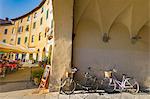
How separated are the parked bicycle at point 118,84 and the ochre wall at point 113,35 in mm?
606

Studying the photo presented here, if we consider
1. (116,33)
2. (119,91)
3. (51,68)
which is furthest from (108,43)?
(51,68)

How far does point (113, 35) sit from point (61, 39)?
9.55ft

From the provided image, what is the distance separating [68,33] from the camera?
21.7 feet

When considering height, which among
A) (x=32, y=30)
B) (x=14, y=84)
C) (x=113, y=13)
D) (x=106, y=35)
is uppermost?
(x=32, y=30)

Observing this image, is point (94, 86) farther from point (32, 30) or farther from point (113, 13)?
point (32, 30)

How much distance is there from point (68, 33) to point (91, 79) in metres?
2.38

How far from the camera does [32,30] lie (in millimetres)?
27812

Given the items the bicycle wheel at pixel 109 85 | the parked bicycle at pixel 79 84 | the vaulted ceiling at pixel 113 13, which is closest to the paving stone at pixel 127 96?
the bicycle wheel at pixel 109 85

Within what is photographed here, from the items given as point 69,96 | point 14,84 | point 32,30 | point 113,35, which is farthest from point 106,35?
point 32,30

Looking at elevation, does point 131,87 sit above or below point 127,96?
above

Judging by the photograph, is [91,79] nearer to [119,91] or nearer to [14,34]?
[119,91]

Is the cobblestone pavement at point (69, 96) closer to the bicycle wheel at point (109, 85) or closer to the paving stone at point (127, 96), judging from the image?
the paving stone at point (127, 96)

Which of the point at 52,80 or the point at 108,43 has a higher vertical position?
the point at 108,43

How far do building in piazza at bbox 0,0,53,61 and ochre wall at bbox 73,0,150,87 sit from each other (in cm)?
1335
